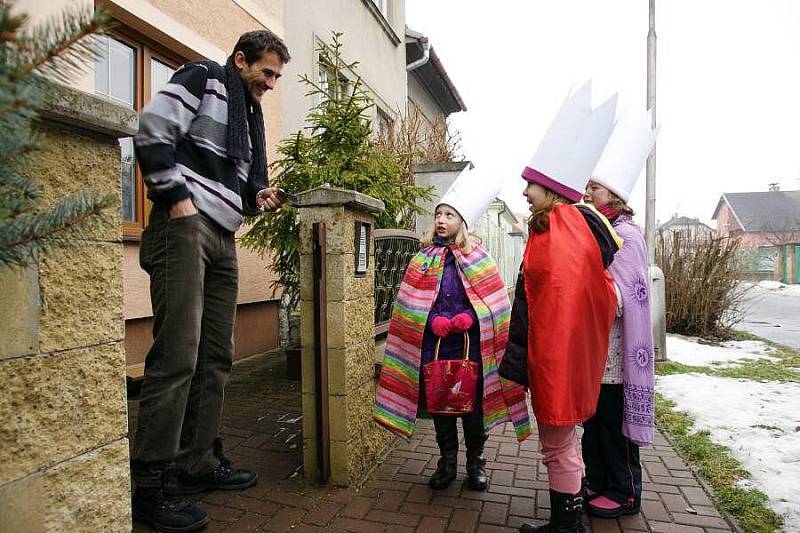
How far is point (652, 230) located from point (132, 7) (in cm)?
708

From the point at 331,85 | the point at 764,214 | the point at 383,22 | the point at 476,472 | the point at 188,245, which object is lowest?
the point at 476,472

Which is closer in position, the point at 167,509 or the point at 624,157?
the point at 167,509

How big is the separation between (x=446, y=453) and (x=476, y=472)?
19 centimetres

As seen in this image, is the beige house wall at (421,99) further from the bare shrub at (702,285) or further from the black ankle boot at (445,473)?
the black ankle boot at (445,473)

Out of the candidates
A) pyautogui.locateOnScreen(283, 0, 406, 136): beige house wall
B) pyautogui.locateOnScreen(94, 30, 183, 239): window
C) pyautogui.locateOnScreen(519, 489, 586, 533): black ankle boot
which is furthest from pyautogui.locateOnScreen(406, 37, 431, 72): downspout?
pyautogui.locateOnScreen(519, 489, 586, 533): black ankle boot

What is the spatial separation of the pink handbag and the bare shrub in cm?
796

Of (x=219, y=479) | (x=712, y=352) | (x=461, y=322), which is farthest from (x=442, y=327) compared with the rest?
(x=712, y=352)

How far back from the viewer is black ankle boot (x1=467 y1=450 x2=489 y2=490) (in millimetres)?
3135

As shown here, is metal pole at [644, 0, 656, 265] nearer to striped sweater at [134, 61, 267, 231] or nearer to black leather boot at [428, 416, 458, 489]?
black leather boot at [428, 416, 458, 489]

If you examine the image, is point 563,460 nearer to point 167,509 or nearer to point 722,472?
point 722,472

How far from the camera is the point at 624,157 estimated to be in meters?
3.06

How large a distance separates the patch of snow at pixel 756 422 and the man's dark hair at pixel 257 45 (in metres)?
3.37

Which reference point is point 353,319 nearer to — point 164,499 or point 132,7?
point 164,499

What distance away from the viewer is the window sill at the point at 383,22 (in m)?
10.7
